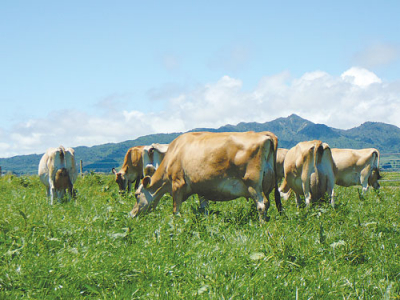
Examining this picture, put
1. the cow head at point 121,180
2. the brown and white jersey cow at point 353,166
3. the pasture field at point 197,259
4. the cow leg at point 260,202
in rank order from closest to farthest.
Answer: the pasture field at point 197,259, the cow leg at point 260,202, the cow head at point 121,180, the brown and white jersey cow at point 353,166

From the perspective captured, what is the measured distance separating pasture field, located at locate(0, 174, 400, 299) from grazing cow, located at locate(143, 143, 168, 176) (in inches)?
312

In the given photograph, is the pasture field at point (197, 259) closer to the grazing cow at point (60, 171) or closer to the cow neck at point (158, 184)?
the cow neck at point (158, 184)

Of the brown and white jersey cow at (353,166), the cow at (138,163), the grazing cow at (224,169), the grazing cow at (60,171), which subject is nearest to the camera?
the grazing cow at (224,169)

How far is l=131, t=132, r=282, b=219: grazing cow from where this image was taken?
7035 millimetres

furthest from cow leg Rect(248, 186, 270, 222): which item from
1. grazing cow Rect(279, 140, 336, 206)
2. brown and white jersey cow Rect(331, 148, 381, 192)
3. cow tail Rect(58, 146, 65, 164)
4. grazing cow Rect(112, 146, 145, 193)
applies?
brown and white jersey cow Rect(331, 148, 381, 192)

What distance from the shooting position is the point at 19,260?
4.39 m

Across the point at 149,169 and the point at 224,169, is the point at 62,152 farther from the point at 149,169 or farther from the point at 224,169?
the point at 224,169

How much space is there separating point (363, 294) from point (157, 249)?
2393 millimetres

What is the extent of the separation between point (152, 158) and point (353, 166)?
27.1ft

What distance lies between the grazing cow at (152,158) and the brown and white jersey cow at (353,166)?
7031 mm

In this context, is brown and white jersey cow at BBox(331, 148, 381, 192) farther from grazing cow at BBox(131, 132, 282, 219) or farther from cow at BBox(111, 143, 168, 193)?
grazing cow at BBox(131, 132, 282, 219)

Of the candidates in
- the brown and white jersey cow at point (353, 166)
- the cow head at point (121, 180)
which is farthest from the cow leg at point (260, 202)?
the brown and white jersey cow at point (353, 166)

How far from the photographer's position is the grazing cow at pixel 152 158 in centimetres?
1457

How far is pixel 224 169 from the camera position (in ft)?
23.8
